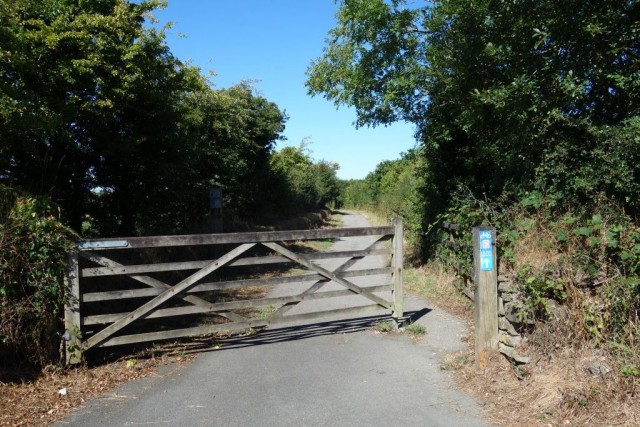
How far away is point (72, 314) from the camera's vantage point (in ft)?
16.5

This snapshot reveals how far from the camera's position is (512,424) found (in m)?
3.90

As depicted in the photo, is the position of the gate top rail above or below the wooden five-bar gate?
above

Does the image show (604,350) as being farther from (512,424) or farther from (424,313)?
(424,313)

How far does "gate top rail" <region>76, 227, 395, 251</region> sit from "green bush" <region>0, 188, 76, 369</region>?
0.37 m

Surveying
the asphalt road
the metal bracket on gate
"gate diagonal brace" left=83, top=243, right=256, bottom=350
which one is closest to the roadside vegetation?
the asphalt road

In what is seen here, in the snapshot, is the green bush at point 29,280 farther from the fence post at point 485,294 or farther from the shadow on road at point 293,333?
the fence post at point 485,294

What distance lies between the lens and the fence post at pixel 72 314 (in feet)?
16.4

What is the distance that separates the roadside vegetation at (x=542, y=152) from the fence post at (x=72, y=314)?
4455mm

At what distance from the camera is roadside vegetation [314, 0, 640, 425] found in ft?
13.9

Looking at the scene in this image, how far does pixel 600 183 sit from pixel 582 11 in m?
2.49

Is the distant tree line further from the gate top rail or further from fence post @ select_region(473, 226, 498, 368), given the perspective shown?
fence post @ select_region(473, 226, 498, 368)

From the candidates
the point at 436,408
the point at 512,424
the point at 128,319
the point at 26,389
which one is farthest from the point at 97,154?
the point at 512,424

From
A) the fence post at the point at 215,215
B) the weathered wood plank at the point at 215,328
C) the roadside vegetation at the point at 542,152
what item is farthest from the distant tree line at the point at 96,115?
the roadside vegetation at the point at 542,152

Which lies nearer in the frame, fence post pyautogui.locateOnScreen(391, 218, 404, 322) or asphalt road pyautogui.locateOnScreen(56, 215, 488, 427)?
asphalt road pyautogui.locateOnScreen(56, 215, 488, 427)
